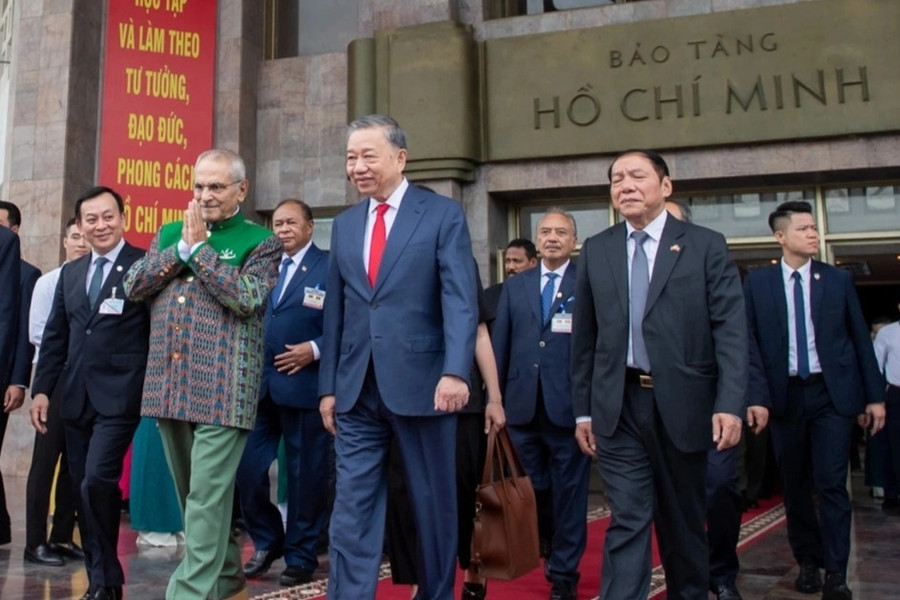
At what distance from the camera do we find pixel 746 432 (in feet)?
26.8

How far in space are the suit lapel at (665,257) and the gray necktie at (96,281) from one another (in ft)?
8.00

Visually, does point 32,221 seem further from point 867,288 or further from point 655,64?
point 867,288

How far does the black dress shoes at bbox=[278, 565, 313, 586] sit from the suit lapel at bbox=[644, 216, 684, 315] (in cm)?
243

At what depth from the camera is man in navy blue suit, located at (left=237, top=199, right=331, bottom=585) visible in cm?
482

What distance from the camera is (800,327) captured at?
455 centimetres

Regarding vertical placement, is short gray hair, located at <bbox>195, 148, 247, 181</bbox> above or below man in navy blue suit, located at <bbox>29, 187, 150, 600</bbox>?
above

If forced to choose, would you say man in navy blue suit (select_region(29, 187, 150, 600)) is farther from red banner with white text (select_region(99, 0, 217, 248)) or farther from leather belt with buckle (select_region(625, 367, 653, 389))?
red banner with white text (select_region(99, 0, 217, 248))

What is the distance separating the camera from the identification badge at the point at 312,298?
519cm

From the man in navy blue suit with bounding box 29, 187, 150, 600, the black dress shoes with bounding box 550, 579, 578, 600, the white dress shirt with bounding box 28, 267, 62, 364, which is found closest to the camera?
the man in navy blue suit with bounding box 29, 187, 150, 600

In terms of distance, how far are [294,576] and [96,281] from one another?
5.82ft

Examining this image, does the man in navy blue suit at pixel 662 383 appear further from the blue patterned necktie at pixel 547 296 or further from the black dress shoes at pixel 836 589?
the blue patterned necktie at pixel 547 296

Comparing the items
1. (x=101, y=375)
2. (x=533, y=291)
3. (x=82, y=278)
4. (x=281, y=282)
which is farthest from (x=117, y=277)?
(x=533, y=291)

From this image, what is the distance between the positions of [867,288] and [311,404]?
14.3 meters

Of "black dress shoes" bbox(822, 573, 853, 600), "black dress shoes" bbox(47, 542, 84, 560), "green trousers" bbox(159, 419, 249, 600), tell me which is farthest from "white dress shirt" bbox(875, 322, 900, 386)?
"black dress shoes" bbox(47, 542, 84, 560)
